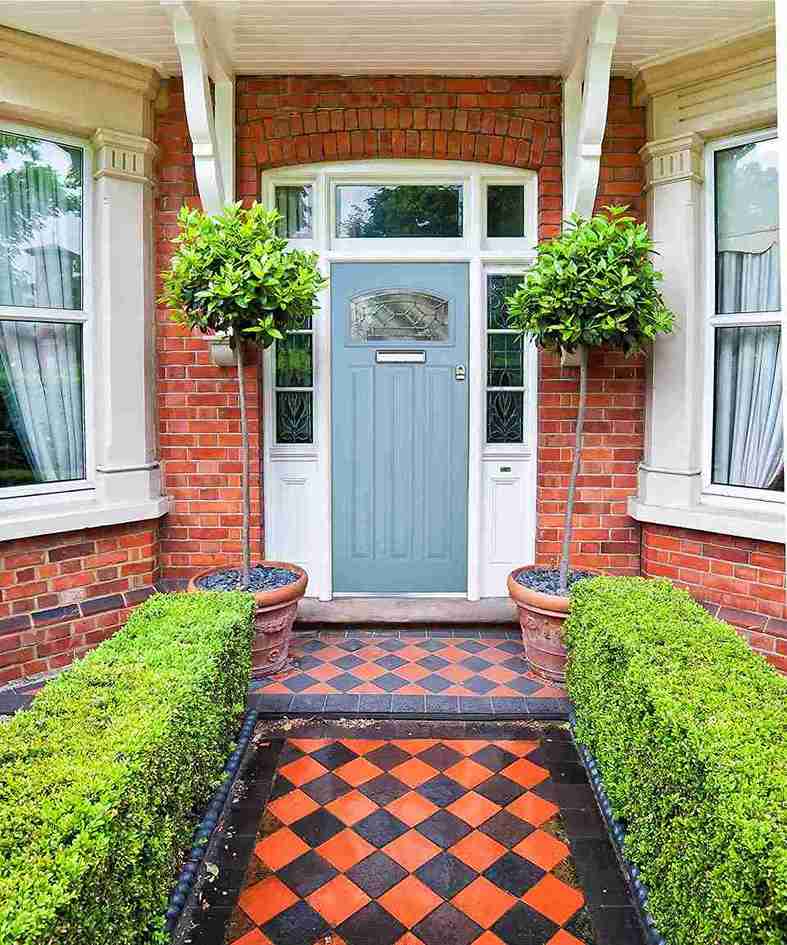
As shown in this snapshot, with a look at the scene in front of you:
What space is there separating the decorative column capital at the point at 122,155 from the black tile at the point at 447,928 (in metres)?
3.84

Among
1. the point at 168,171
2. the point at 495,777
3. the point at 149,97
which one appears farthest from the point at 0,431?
the point at 495,777

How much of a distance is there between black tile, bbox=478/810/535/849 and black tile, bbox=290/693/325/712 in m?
1.05

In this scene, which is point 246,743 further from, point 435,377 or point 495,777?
point 435,377

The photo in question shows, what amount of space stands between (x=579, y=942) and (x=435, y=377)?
10.2 feet

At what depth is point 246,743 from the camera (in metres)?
3.12

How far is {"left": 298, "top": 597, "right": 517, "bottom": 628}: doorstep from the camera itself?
445 cm

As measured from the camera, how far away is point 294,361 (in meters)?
4.57

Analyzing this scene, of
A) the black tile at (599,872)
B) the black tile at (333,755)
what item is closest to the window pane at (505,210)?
the black tile at (333,755)

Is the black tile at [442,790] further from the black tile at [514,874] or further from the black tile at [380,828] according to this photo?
the black tile at [514,874]

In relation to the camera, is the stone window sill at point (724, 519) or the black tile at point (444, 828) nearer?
the black tile at point (444, 828)

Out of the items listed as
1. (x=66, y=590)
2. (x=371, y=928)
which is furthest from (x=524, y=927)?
(x=66, y=590)

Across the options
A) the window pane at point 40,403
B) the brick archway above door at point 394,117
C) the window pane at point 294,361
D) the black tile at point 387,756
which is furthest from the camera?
the window pane at point 294,361

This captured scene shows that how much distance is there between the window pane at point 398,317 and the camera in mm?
4531

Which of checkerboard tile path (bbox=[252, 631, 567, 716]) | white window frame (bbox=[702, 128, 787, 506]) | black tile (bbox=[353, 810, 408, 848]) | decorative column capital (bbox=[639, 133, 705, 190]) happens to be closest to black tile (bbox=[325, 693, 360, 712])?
checkerboard tile path (bbox=[252, 631, 567, 716])
